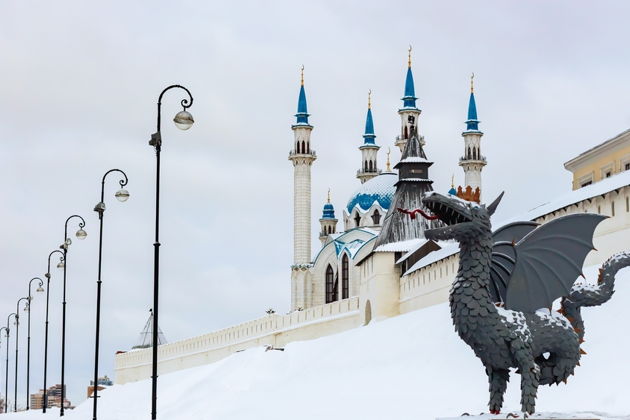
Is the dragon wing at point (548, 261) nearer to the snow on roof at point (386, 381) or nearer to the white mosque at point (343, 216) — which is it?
the snow on roof at point (386, 381)

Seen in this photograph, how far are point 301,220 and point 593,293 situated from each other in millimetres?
64117

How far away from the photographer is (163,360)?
8469cm

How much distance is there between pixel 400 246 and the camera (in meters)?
56.5

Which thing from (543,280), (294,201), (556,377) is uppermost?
(294,201)

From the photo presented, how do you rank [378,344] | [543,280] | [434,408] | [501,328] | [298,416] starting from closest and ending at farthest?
[501,328] → [543,280] → [434,408] → [298,416] → [378,344]

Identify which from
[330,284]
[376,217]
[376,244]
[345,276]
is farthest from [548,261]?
[376,217]

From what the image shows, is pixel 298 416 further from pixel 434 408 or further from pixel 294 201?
pixel 294 201

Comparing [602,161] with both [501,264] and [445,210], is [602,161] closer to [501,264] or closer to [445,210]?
[501,264]

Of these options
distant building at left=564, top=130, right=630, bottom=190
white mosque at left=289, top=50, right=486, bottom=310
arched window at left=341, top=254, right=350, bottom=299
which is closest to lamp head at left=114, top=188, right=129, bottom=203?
distant building at left=564, top=130, right=630, bottom=190

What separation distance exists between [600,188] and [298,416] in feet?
36.9

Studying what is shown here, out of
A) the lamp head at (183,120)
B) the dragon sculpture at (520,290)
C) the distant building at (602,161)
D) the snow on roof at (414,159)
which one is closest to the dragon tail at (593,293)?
the dragon sculpture at (520,290)

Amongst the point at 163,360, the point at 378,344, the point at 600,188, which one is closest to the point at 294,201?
the point at 163,360

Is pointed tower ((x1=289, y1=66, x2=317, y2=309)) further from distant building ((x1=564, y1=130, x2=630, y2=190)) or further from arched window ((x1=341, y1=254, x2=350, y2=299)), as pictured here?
distant building ((x1=564, y1=130, x2=630, y2=190))

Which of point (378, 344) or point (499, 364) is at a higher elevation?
point (378, 344)
